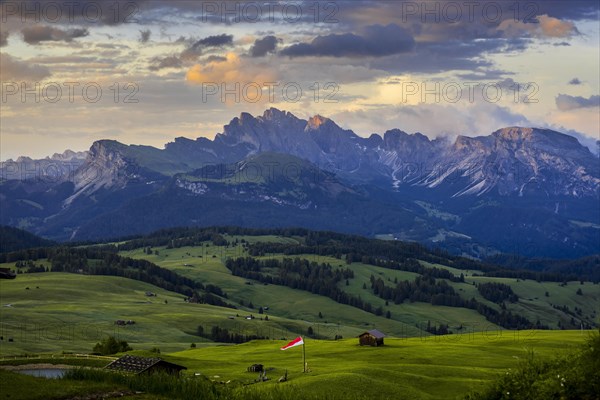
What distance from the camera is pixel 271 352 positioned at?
184000mm

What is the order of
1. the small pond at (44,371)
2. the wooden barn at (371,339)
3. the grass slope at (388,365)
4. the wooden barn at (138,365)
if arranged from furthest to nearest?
the wooden barn at (371,339) < the grass slope at (388,365) < the wooden barn at (138,365) < the small pond at (44,371)

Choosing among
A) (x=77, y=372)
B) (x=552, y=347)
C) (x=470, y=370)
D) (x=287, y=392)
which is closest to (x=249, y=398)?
(x=287, y=392)

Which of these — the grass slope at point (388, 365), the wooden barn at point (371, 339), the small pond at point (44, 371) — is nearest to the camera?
the small pond at point (44, 371)

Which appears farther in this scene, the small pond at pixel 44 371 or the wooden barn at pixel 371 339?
the wooden barn at pixel 371 339

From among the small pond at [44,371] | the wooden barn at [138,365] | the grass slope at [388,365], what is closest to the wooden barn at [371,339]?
the grass slope at [388,365]

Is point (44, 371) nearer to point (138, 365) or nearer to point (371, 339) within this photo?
point (138, 365)

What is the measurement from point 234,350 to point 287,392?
10275 cm

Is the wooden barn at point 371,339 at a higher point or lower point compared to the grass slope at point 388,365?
lower

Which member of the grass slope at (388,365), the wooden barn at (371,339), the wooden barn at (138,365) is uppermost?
the wooden barn at (138,365)

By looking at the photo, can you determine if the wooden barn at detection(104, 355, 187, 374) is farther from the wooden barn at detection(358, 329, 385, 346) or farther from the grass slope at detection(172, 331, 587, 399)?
the wooden barn at detection(358, 329, 385, 346)

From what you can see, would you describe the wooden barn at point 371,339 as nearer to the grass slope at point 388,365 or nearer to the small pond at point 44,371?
the grass slope at point 388,365

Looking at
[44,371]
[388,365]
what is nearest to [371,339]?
[388,365]

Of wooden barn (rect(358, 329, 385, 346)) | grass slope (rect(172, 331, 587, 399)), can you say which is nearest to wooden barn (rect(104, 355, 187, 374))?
grass slope (rect(172, 331, 587, 399))

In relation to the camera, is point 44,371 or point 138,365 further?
point 138,365
